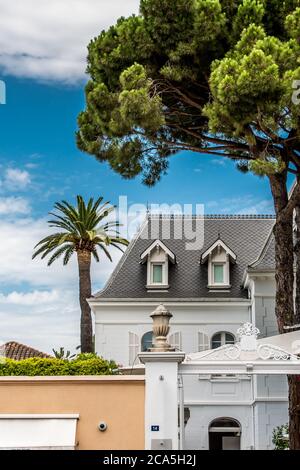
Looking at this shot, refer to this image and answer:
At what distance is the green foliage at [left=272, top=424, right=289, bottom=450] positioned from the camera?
22.7m

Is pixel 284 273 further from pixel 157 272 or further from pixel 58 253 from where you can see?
pixel 58 253

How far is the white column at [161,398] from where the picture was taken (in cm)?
1332

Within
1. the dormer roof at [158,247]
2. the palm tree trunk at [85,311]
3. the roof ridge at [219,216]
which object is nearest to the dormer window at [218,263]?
the dormer roof at [158,247]

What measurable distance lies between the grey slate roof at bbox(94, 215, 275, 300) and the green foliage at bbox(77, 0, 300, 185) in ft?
27.6

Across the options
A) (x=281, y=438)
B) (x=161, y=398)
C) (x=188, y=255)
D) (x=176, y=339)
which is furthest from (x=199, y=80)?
(x=188, y=255)

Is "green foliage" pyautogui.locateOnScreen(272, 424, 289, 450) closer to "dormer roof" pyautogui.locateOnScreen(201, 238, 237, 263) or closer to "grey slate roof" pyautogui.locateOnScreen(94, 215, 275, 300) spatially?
"grey slate roof" pyautogui.locateOnScreen(94, 215, 275, 300)

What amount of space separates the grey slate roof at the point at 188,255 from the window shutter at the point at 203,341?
5.09 ft

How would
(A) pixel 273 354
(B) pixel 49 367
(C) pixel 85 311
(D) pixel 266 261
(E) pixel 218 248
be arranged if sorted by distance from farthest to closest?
(C) pixel 85 311 → (E) pixel 218 248 → (D) pixel 266 261 → (B) pixel 49 367 → (A) pixel 273 354

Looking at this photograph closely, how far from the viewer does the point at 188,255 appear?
32.2 meters

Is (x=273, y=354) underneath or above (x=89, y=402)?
above

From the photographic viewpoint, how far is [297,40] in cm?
1897

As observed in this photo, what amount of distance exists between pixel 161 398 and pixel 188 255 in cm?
1901
